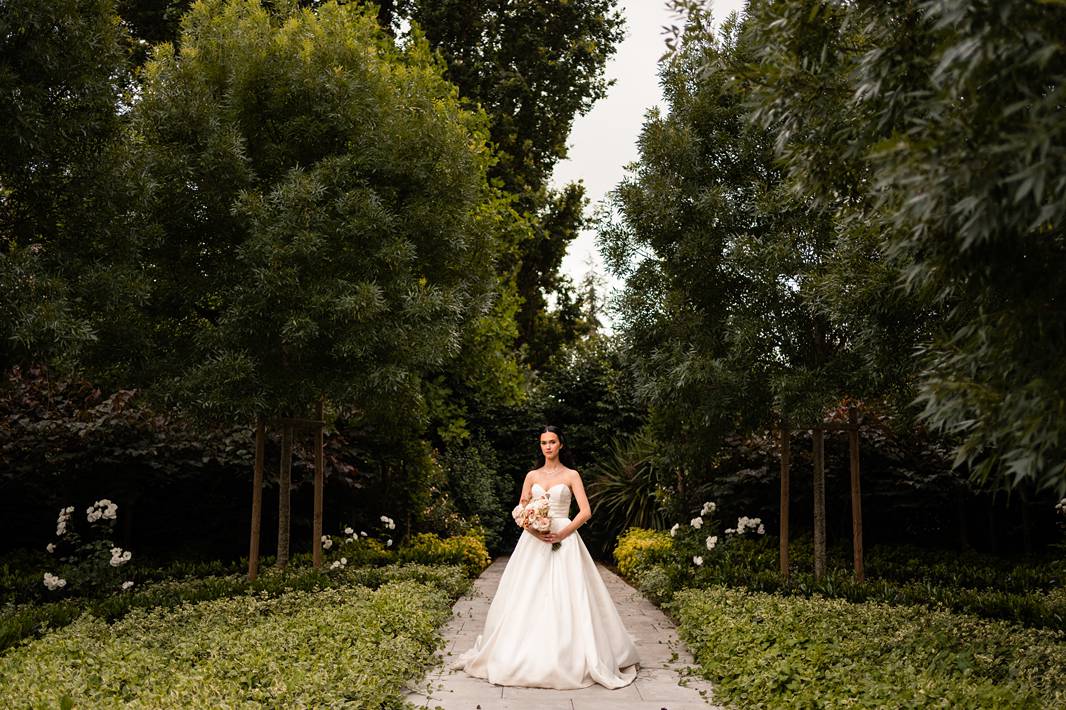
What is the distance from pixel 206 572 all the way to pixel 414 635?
474cm

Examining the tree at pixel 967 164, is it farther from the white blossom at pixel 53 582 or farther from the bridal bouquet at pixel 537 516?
the white blossom at pixel 53 582

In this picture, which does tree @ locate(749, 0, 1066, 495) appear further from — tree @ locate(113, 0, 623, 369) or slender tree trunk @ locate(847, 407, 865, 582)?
tree @ locate(113, 0, 623, 369)

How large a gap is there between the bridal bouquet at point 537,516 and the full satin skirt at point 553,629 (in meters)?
0.10

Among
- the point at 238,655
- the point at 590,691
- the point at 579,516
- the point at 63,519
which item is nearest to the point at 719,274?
the point at 579,516

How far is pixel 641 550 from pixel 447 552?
276cm

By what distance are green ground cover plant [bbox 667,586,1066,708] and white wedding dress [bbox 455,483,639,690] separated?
773 millimetres

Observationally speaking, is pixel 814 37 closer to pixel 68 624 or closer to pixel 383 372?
pixel 383 372

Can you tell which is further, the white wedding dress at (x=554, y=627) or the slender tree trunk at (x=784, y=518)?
the slender tree trunk at (x=784, y=518)

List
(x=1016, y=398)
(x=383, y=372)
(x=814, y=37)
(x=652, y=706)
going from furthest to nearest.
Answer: (x=383, y=372) → (x=652, y=706) → (x=814, y=37) → (x=1016, y=398)

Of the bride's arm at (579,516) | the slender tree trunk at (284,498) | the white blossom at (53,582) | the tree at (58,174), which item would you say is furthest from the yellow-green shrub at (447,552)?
the tree at (58,174)

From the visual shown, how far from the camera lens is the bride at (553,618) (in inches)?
261

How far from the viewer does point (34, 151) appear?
7312 mm

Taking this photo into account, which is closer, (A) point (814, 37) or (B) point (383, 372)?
(A) point (814, 37)

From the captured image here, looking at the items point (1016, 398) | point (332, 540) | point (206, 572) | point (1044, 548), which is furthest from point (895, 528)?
point (1016, 398)
